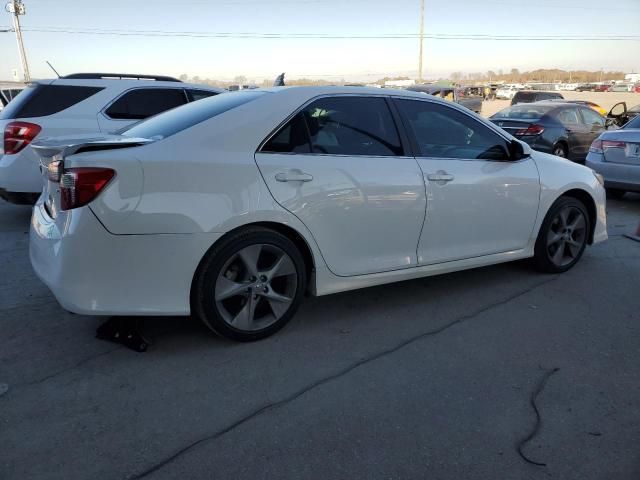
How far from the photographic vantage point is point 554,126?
11219 mm

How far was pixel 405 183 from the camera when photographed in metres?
3.80

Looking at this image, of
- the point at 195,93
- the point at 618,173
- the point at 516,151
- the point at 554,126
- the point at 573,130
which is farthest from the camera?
the point at 573,130

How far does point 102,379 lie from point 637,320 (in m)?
3.60

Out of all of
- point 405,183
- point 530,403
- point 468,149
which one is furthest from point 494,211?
point 530,403

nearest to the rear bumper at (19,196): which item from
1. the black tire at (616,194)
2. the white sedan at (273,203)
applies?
the white sedan at (273,203)

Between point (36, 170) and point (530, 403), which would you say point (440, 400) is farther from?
point (36, 170)

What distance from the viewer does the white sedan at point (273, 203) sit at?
9.80ft

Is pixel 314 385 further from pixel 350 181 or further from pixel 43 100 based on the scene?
pixel 43 100

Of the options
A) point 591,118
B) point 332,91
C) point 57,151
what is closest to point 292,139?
point 332,91

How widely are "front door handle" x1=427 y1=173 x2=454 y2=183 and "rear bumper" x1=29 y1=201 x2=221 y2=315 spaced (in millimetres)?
1641

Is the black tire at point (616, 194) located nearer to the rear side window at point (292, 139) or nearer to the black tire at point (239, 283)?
the rear side window at point (292, 139)

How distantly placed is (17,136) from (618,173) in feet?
25.5

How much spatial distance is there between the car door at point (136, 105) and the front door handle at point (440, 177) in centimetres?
419

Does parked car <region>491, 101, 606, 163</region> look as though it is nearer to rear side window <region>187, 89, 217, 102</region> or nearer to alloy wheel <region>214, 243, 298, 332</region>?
rear side window <region>187, 89, 217, 102</region>
